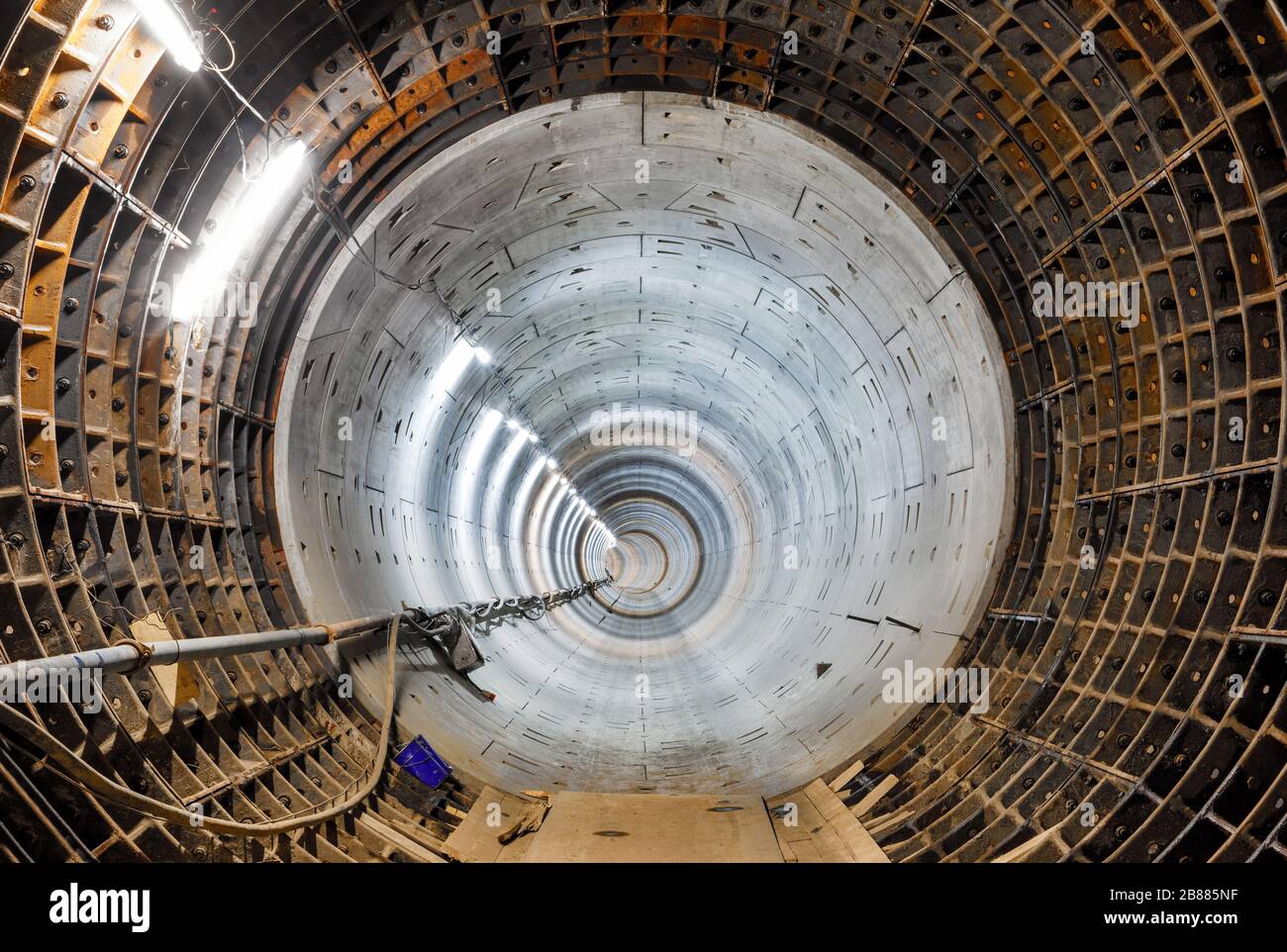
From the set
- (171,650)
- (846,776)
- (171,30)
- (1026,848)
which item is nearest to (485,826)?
(846,776)

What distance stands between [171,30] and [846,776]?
7360 mm

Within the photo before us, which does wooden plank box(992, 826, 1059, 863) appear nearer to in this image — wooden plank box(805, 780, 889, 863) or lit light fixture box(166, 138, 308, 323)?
wooden plank box(805, 780, 889, 863)

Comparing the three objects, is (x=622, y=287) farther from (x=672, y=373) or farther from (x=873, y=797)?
(x=873, y=797)

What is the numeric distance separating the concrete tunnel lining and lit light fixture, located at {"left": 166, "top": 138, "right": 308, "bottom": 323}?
3.22 ft

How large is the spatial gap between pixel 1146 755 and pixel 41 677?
5898 mm

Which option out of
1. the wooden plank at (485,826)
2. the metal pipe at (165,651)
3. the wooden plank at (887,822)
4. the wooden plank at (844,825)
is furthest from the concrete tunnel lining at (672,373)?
the wooden plank at (887,822)

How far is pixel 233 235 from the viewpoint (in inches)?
239

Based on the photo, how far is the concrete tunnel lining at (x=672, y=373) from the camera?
299 inches

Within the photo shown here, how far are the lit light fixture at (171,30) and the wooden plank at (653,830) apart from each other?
5553mm

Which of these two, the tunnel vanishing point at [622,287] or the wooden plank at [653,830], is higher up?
the tunnel vanishing point at [622,287]

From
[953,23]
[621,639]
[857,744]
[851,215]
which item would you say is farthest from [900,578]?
[621,639]

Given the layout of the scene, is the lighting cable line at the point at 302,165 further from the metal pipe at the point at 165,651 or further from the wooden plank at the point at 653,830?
the wooden plank at the point at 653,830

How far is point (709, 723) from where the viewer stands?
11.7 m
